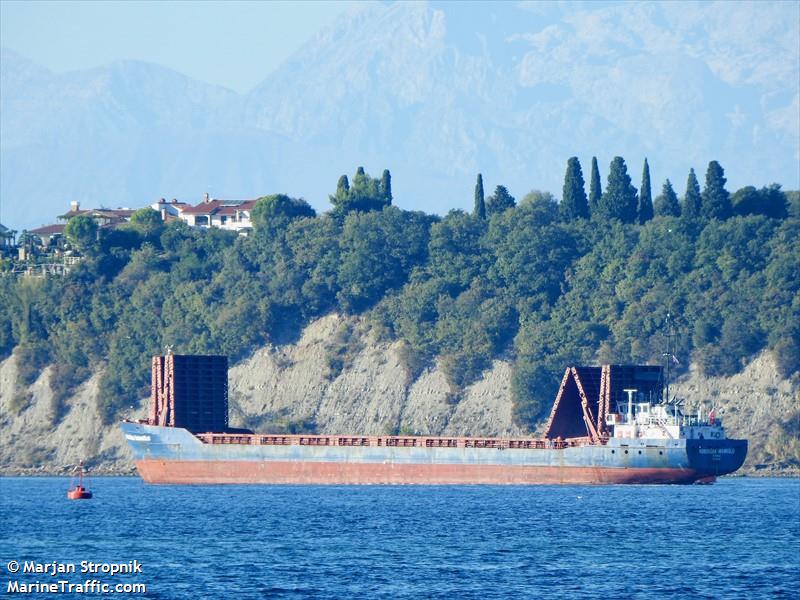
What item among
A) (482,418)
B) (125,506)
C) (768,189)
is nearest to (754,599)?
(125,506)

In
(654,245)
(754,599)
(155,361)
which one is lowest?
(754,599)

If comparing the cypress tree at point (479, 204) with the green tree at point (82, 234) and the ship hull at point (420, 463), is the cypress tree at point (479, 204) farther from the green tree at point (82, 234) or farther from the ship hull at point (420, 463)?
the ship hull at point (420, 463)

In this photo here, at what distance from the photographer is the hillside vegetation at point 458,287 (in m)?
152

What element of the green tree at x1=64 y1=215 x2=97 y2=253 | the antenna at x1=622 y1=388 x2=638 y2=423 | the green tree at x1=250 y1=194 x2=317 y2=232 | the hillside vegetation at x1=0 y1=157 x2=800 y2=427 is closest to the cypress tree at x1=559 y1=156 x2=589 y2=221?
the hillside vegetation at x1=0 y1=157 x2=800 y2=427

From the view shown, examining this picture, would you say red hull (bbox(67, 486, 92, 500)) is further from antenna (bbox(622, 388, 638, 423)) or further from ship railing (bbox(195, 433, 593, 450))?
antenna (bbox(622, 388, 638, 423))

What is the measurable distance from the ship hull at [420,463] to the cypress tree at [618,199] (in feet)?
187

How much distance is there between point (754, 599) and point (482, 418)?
86.9m

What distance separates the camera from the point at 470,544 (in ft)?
253

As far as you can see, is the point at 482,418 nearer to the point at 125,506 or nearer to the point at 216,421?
the point at 216,421

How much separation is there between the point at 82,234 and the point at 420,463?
240 feet

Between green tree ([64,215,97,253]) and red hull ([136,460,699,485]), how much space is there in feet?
196

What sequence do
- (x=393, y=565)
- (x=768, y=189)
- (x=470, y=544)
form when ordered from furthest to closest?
(x=768, y=189)
(x=470, y=544)
(x=393, y=565)

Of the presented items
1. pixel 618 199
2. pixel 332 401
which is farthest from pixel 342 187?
pixel 332 401

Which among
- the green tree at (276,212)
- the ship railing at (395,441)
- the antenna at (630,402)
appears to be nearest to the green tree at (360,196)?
the green tree at (276,212)
